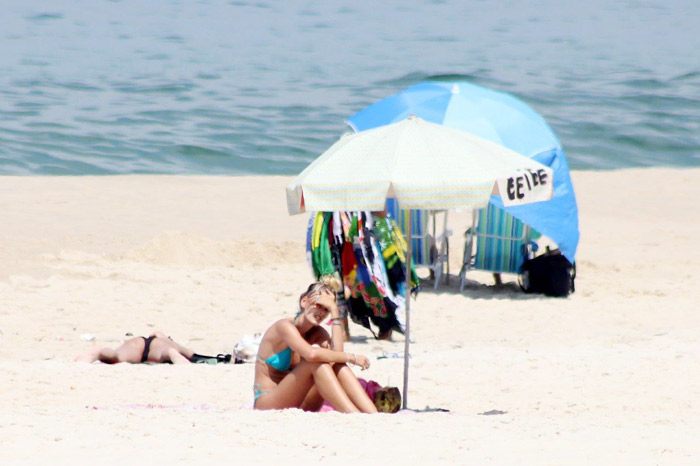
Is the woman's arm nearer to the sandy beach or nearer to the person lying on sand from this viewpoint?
the sandy beach

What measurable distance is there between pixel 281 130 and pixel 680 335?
1490 cm

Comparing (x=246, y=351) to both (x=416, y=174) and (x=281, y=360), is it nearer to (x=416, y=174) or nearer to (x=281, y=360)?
(x=281, y=360)

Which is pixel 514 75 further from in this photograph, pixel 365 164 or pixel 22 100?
pixel 365 164

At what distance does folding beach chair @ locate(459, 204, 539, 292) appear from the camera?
9.92 m

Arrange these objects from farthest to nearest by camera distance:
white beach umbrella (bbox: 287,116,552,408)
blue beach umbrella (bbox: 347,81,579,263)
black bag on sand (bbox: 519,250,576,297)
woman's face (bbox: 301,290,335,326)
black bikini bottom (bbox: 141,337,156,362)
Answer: black bag on sand (bbox: 519,250,576,297) → blue beach umbrella (bbox: 347,81,579,263) → black bikini bottom (bbox: 141,337,156,362) → woman's face (bbox: 301,290,335,326) → white beach umbrella (bbox: 287,116,552,408)

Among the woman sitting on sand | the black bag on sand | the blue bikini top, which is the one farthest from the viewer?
the black bag on sand

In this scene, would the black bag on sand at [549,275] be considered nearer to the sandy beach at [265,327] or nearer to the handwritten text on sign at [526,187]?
the sandy beach at [265,327]

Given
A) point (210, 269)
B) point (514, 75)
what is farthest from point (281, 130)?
point (210, 269)

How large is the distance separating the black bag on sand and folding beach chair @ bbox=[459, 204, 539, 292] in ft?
0.59

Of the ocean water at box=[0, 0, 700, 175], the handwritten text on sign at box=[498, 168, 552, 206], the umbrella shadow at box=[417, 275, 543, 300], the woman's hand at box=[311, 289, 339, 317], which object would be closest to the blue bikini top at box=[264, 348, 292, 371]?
the woman's hand at box=[311, 289, 339, 317]

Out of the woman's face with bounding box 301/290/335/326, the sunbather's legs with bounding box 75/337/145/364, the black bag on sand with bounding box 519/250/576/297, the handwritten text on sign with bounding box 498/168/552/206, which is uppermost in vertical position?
the handwritten text on sign with bounding box 498/168/552/206

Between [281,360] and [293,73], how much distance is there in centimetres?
2316

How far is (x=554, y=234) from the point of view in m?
9.43

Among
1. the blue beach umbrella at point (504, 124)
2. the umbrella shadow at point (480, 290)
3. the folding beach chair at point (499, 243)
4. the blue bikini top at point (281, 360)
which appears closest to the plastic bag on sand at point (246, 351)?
the blue bikini top at point (281, 360)
